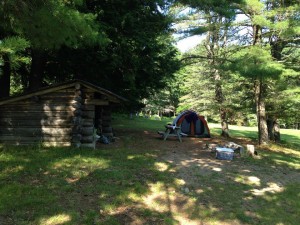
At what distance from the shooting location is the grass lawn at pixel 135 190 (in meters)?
5.02

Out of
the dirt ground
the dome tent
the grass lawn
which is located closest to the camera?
the grass lawn

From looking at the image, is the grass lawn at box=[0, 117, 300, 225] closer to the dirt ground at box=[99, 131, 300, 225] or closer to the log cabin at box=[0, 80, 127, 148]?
the dirt ground at box=[99, 131, 300, 225]

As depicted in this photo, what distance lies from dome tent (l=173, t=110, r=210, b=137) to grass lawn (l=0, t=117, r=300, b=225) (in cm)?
791

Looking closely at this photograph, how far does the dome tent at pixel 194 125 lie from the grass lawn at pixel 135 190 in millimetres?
7914

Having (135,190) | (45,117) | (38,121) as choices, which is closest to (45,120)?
(45,117)

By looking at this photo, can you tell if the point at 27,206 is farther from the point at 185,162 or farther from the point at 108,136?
the point at 108,136

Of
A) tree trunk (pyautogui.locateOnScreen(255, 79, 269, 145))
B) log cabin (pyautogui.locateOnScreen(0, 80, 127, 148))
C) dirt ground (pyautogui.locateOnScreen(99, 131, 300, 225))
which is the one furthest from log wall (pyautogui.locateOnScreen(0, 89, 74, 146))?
tree trunk (pyautogui.locateOnScreen(255, 79, 269, 145))

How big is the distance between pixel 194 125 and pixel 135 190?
12.1 meters

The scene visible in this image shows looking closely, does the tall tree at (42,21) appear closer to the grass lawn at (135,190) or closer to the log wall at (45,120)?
the grass lawn at (135,190)

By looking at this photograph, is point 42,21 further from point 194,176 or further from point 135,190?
point 194,176

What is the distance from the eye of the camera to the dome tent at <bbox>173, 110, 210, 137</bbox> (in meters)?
17.8

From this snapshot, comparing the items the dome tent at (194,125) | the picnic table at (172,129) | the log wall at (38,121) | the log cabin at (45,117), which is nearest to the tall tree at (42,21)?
the log cabin at (45,117)

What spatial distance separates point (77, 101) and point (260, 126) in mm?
9536

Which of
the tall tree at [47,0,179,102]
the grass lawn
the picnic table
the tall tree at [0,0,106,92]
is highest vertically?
the tall tree at [47,0,179,102]
